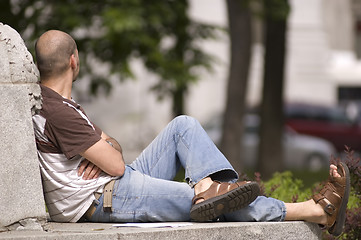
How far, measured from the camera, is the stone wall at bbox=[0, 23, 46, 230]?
14.9ft

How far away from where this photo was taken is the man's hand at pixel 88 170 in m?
4.86

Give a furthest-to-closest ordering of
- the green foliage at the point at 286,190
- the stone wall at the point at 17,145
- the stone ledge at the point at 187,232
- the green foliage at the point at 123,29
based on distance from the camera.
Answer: the green foliage at the point at 123,29 → the green foliage at the point at 286,190 → the stone wall at the point at 17,145 → the stone ledge at the point at 187,232

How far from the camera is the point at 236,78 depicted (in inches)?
542

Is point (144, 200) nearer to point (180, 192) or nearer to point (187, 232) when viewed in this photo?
point (180, 192)

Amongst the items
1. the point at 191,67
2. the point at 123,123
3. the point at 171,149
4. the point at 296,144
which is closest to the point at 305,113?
the point at 296,144

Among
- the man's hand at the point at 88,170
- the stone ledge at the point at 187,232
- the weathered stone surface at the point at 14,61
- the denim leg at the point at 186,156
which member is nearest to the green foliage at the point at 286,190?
the stone ledge at the point at 187,232

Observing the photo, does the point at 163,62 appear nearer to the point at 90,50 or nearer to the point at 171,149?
the point at 90,50

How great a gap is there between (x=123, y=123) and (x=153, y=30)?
1065cm

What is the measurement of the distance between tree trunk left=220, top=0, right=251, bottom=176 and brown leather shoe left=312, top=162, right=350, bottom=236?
8.20 metres

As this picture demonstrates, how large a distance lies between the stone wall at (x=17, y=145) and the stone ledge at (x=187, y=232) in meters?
0.13

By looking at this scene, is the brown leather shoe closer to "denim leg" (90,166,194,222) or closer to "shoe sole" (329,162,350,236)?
"shoe sole" (329,162,350,236)

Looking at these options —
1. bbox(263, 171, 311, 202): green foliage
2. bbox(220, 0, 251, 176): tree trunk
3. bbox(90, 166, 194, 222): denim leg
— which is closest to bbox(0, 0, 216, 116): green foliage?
bbox(220, 0, 251, 176): tree trunk

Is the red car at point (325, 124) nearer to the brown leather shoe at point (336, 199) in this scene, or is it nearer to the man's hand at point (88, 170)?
the brown leather shoe at point (336, 199)

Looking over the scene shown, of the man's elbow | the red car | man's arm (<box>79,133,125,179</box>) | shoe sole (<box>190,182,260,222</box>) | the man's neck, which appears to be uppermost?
the man's neck
